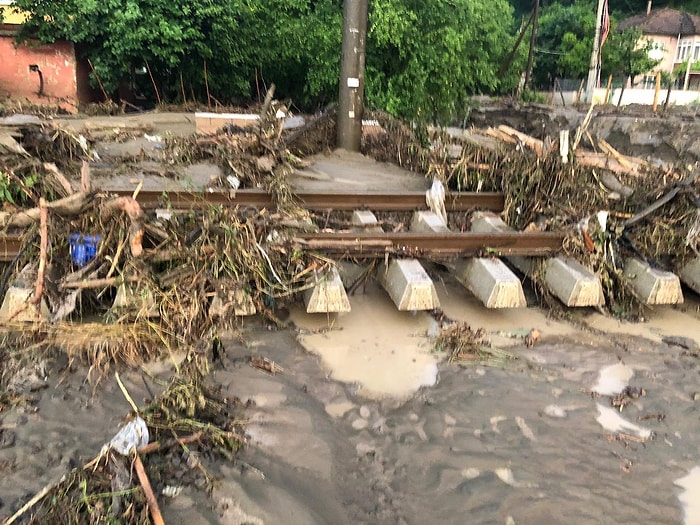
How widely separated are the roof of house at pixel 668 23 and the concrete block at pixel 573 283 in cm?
5636

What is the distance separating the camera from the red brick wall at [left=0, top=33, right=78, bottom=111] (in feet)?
52.3

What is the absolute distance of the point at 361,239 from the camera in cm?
458

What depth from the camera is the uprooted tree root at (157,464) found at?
2.42m

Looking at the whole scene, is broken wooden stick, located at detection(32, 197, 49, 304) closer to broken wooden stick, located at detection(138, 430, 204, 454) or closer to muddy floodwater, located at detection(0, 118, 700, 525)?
muddy floodwater, located at detection(0, 118, 700, 525)

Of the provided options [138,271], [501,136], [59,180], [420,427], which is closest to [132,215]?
[138,271]

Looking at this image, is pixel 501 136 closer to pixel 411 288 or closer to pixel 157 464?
pixel 411 288

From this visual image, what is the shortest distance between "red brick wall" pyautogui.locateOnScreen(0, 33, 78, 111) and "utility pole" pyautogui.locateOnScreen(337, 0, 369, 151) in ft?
36.3

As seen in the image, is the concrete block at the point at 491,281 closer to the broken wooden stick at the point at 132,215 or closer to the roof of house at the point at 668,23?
the broken wooden stick at the point at 132,215

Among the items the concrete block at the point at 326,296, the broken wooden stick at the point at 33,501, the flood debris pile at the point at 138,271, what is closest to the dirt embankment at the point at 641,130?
the concrete block at the point at 326,296

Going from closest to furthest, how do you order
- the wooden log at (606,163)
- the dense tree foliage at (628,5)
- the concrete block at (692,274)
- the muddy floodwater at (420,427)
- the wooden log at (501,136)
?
the muddy floodwater at (420,427) < the concrete block at (692,274) < the wooden log at (606,163) < the wooden log at (501,136) < the dense tree foliage at (628,5)

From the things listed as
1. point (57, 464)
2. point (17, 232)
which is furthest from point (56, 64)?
point (57, 464)

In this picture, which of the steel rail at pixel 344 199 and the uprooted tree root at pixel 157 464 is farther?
the steel rail at pixel 344 199

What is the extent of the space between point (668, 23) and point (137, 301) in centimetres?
6212

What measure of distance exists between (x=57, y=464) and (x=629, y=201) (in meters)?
4.86
